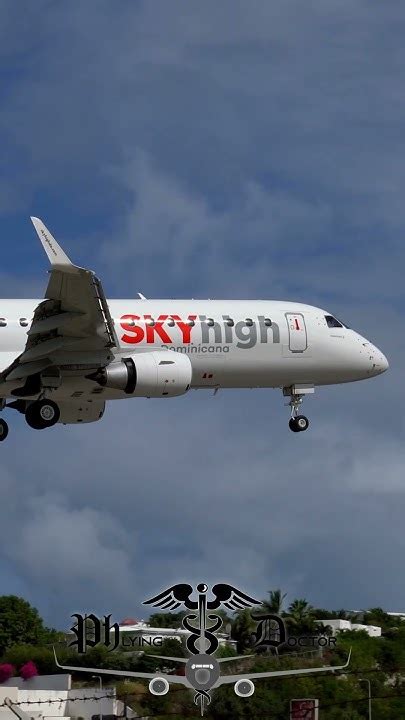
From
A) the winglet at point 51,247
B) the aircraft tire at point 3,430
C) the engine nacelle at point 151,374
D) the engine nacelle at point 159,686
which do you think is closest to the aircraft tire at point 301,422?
the engine nacelle at point 151,374

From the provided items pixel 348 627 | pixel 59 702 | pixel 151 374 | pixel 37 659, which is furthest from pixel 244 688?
pixel 348 627

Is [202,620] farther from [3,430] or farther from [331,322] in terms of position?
[331,322]

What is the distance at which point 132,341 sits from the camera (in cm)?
5378

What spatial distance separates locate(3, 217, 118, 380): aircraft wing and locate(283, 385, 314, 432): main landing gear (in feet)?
26.0

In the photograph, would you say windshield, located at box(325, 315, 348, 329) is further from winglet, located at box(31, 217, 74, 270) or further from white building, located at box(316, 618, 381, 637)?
white building, located at box(316, 618, 381, 637)

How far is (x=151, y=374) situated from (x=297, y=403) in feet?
26.8

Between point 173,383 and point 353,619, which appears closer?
point 173,383

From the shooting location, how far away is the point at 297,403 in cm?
5797

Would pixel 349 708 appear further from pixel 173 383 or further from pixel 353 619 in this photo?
pixel 353 619

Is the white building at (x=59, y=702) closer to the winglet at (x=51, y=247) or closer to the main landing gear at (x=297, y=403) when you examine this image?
the main landing gear at (x=297, y=403)

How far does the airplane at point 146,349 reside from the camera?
5125 centimetres

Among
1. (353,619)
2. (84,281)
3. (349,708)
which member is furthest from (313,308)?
(353,619)

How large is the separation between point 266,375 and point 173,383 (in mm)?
5478

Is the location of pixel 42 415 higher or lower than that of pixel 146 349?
lower
